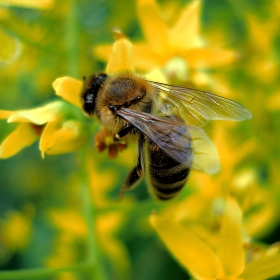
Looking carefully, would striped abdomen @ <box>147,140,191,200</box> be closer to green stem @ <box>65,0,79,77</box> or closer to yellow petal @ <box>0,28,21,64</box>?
green stem @ <box>65,0,79,77</box>

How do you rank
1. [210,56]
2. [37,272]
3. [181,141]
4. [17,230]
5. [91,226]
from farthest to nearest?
[17,230] < [210,56] < [91,226] < [37,272] < [181,141]

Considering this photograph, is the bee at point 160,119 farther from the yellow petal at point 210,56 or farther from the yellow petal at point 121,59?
the yellow petal at point 210,56

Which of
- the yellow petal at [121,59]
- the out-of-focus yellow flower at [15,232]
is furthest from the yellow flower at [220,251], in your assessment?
the out-of-focus yellow flower at [15,232]

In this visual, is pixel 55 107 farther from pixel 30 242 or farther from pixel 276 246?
pixel 30 242

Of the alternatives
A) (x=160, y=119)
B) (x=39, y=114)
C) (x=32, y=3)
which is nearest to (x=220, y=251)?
(x=160, y=119)

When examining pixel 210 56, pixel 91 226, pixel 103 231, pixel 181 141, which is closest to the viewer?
pixel 181 141

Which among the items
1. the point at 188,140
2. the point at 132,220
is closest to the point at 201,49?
the point at 188,140

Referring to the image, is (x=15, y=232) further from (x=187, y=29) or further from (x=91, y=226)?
(x=187, y=29)
